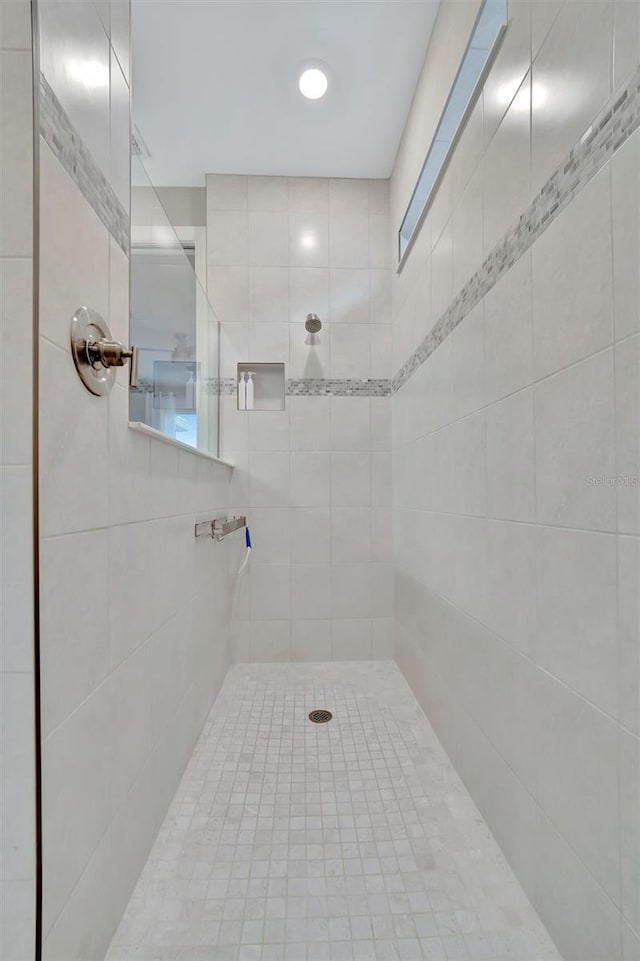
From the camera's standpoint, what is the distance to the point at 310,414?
7.73 feet

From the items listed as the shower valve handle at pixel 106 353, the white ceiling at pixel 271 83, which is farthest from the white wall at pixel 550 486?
the shower valve handle at pixel 106 353

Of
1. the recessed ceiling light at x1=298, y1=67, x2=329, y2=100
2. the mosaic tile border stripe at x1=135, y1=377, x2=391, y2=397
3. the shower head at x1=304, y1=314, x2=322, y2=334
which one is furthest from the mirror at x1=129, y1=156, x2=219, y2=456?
the recessed ceiling light at x1=298, y1=67, x2=329, y2=100

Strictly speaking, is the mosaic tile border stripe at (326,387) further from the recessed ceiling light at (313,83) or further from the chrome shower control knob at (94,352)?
the chrome shower control knob at (94,352)

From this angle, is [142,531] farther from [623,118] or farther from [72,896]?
[623,118]

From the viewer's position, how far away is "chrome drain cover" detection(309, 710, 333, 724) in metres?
1.70

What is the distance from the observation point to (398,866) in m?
1.04

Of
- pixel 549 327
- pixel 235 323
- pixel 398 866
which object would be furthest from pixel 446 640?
pixel 235 323

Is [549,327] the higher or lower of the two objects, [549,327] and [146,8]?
the lower

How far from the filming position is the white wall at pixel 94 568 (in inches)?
27.0

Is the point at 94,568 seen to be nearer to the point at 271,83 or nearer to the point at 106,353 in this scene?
the point at 106,353

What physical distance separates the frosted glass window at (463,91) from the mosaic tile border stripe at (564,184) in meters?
0.52

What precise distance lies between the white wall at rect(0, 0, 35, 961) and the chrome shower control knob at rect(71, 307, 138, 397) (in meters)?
0.12

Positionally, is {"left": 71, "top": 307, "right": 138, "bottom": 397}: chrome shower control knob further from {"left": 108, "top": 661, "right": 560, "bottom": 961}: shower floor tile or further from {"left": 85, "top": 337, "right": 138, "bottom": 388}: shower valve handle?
{"left": 108, "top": 661, "right": 560, "bottom": 961}: shower floor tile

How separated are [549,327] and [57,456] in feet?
3.13
